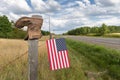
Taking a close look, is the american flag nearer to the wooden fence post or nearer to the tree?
the wooden fence post

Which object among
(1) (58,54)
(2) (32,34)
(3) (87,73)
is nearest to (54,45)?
(1) (58,54)

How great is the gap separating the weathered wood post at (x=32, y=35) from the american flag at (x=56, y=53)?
662 millimetres

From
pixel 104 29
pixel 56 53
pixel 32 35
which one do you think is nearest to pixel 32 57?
pixel 32 35

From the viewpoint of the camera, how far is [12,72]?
6719 millimetres

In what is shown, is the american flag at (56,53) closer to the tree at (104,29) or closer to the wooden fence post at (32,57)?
the wooden fence post at (32,57)

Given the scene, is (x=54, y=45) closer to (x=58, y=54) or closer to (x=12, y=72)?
(x=58, y=54)

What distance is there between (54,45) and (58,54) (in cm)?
26

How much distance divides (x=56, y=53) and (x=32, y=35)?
1.05m

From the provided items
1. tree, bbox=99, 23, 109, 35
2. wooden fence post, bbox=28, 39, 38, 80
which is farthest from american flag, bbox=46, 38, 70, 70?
tree, bbox=99, 23, 109, 35

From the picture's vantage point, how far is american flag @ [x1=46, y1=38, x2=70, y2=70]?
5246 millimetres

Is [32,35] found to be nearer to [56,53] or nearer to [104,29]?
[56,53]

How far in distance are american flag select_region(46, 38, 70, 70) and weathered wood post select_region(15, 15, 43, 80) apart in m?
0.66

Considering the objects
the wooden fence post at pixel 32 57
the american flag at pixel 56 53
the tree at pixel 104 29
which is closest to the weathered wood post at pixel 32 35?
the wooden fence post at pixel 32 57

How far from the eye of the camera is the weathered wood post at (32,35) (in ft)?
14.8
